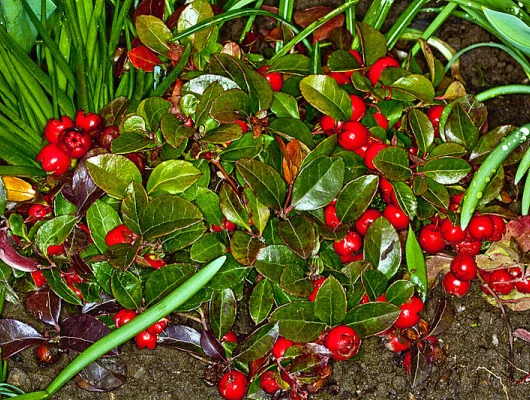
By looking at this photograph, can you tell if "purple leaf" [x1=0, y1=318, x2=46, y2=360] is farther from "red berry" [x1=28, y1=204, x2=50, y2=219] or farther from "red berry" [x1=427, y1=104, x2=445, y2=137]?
"red berry" [x1=427, y1=104, x2=445, y2=137]

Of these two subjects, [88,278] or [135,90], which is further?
[135,90]

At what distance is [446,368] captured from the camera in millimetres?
1472

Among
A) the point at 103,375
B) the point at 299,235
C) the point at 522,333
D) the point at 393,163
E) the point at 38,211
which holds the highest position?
the point at 393,163

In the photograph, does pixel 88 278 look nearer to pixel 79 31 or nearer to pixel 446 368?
pixel 79 31

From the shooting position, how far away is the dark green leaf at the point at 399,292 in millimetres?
1319

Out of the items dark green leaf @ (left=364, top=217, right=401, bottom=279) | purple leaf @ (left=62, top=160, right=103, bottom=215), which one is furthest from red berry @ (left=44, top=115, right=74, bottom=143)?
dark green leaf @ (left=364, top=217, right=401, bottom=279)

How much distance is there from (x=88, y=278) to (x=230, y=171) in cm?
35

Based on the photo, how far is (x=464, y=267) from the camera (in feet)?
4.59

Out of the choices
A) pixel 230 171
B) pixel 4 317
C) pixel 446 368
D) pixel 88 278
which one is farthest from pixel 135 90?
pixel 446 368

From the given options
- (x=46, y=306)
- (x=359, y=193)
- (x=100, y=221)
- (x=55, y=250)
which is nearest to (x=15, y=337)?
(x=46, y=306)

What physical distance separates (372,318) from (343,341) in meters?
0.07

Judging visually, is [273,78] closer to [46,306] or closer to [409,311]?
[409,311]

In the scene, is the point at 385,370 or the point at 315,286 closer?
the point at 315,286

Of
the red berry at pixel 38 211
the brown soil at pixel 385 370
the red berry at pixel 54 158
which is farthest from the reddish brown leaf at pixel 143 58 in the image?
the brown soil at pixel 385 370
